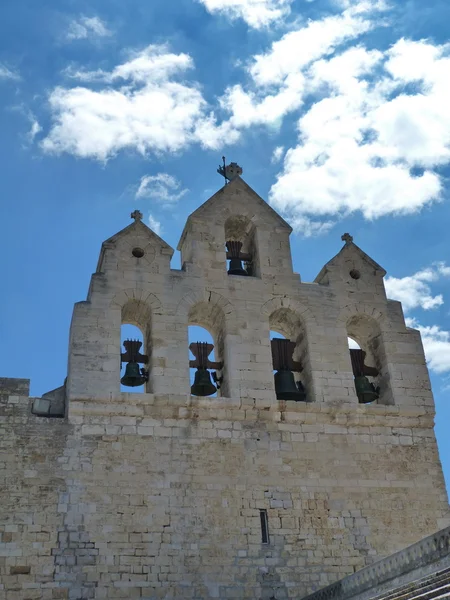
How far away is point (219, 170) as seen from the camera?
17.7 meters

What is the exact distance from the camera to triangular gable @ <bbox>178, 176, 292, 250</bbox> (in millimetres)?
16406

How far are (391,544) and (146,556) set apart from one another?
4223 millimetres

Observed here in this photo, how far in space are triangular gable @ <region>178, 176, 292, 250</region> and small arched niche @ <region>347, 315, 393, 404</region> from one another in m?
2.47

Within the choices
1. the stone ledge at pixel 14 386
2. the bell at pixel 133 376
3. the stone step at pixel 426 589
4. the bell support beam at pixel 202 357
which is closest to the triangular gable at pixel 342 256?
the bell support beam at pixel 202 357

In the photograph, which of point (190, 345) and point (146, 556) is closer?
point (146, 556)

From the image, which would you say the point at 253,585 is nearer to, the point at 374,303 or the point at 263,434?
the point at 263,434

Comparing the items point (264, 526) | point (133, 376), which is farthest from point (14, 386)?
point (264, 526)

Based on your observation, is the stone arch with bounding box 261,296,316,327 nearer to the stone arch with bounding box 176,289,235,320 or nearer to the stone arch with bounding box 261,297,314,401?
the stone arch with bounding box 261,297,314,401

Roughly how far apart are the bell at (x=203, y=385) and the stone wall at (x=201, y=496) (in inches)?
29.5

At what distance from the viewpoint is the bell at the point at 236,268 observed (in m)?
16.3

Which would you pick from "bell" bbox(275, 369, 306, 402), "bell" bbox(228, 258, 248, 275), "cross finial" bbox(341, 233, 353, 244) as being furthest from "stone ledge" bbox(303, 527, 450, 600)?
"cross finial" bbox(341, 233, 353, 244)

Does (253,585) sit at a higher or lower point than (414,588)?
higher

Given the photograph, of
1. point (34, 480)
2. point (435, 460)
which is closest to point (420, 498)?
point (435, 460)

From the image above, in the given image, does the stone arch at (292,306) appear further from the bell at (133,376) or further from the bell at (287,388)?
the bell at (133,376)
